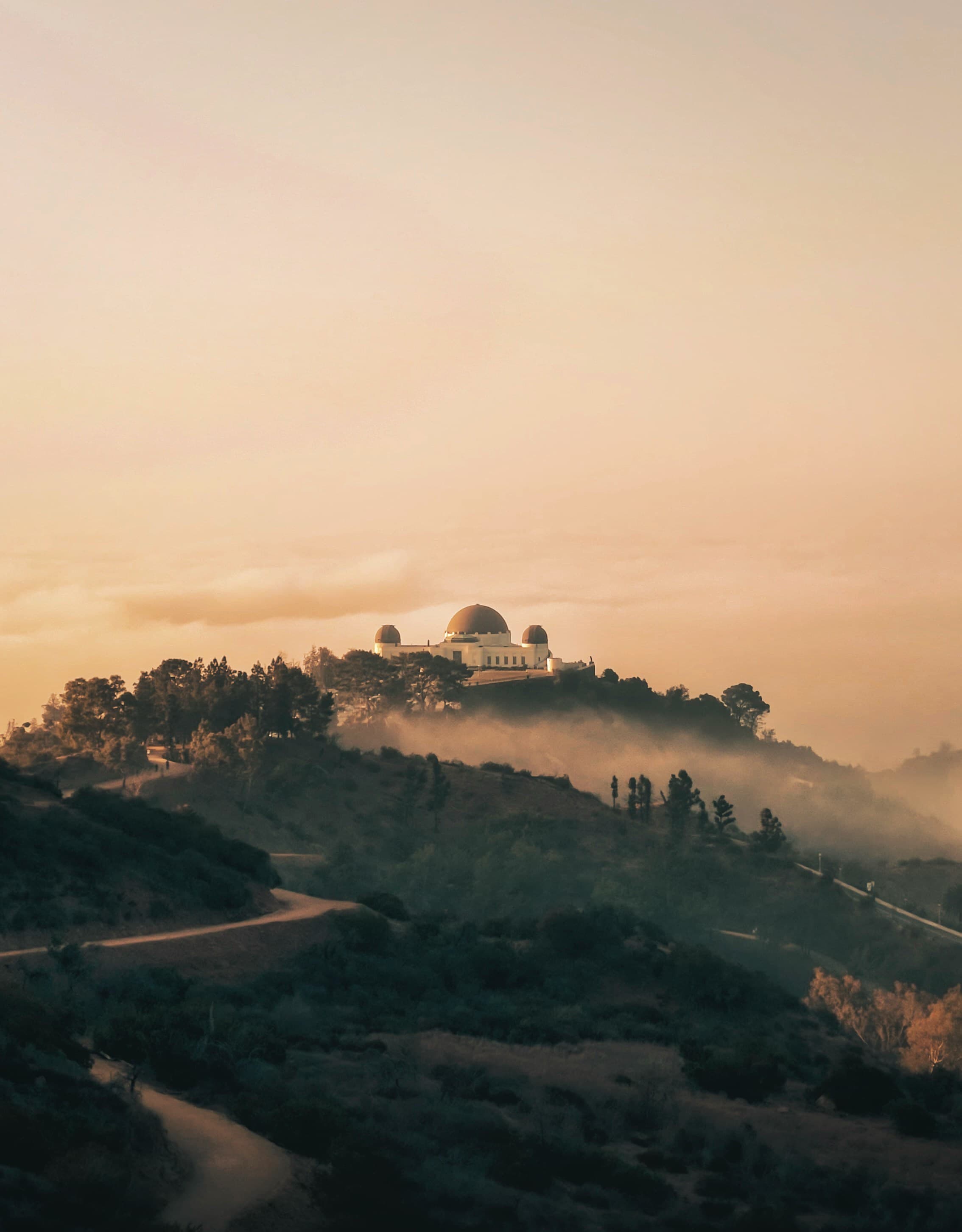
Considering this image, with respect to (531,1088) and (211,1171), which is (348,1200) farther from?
(531,1088)

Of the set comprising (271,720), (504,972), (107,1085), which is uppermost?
(271,720)

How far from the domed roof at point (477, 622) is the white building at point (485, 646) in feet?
0.17

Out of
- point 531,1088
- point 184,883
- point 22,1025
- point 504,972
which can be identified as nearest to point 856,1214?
point 531,1088

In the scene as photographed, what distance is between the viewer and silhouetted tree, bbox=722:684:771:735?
5399 inches

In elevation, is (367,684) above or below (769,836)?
above

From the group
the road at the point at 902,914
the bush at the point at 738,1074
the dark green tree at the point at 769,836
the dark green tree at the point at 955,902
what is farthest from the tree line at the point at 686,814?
the bush at the point at 738,1074

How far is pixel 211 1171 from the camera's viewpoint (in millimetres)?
16453

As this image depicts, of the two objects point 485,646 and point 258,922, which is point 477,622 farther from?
point 258,922

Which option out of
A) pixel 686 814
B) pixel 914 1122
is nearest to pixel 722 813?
pixel 686 814

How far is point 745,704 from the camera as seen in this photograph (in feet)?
449

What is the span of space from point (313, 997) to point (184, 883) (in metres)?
11.5

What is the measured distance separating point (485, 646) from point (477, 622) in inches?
125

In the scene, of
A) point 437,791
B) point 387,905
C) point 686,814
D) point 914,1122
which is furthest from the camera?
point 686,814

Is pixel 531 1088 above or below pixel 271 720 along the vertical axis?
below
